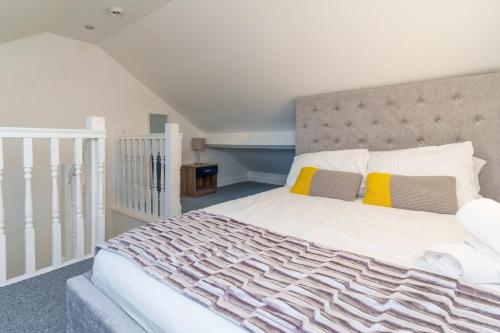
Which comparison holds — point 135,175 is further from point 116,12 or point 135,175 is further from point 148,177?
point 116,12

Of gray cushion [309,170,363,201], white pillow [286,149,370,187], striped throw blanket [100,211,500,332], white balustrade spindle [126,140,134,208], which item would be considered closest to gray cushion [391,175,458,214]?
gray cushion [309,170,363,201]

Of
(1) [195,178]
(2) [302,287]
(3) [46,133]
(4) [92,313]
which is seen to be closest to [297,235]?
(2) [302,287]

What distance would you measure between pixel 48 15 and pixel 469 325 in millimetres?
3148

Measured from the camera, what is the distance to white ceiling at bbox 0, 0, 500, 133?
163cm

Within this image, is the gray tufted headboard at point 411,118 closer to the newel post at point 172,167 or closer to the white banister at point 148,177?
the newel post at point 172,167

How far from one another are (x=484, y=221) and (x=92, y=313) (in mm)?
1318

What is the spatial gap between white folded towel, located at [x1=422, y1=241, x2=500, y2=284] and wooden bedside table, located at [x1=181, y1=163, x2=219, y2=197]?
9.75 feet

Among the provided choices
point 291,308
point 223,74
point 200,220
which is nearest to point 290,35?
point 223,74

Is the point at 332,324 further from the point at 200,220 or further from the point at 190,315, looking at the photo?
the point at 200,220

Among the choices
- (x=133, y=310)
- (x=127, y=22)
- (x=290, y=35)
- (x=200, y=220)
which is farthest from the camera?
(x=127, y=22)

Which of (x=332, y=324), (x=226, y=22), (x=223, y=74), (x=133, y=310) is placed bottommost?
(x=133, y=310)

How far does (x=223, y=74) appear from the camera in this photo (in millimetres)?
2721

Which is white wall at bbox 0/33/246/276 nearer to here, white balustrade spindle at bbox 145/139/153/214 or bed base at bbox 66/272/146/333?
white balustrade spindle at bbox 145/139/153/214

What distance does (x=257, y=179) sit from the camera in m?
4.67
